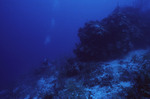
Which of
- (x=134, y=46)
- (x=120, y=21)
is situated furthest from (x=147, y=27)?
(x=120, y=21)

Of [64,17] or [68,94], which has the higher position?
[64,17]

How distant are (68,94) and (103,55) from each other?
6.29 meters

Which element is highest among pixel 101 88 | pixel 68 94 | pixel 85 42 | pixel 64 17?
pixel 64 17

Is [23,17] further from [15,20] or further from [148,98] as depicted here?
[148,98]

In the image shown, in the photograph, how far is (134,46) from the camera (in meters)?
11.1

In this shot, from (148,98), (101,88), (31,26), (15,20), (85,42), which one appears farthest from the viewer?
(31,26)

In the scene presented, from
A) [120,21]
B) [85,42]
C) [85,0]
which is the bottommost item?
[85,42]

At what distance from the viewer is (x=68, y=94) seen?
593 cm

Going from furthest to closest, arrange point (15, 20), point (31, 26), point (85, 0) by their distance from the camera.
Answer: point (85, 0), point (31, 26), point (15, 20)

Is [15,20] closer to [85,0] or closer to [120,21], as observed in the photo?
[85,0]

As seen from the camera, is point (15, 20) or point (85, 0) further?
point (85, 0)

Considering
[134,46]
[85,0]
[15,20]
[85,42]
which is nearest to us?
[85,42]

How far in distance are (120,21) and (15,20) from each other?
153m

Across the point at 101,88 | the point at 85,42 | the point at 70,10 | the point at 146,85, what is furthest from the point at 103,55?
the point at 70,10
